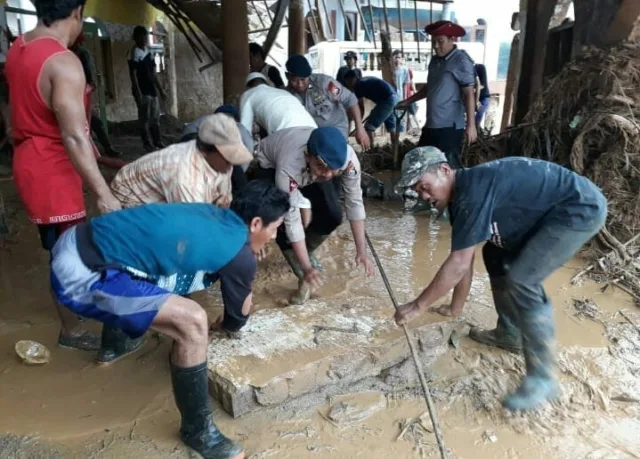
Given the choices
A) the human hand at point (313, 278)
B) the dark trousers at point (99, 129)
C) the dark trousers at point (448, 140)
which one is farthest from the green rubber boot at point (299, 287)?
the dark trousers at point (99, 129)

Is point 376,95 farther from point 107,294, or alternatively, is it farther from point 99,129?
point 107,294

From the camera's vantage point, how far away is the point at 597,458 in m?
2.40

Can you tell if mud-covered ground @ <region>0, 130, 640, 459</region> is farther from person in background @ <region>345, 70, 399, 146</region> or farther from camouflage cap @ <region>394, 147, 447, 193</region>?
person in background @ <region>345, 70, 399, 146</region>

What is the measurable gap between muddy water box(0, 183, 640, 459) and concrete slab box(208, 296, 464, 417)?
0.11 meters

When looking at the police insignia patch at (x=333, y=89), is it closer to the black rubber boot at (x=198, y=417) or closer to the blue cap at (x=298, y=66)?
the blue cap at (x=298, y=66)

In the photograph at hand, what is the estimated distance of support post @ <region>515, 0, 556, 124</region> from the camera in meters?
6.52

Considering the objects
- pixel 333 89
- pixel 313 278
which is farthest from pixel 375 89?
pixel 313 278

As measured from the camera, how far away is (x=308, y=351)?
2.82 meters

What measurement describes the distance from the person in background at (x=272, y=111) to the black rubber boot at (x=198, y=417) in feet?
6.04

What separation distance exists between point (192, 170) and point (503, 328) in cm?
193

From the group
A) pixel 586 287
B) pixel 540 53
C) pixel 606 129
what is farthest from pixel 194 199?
pixel 540 53

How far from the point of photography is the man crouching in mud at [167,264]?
2.08m

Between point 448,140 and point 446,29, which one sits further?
point 448,140

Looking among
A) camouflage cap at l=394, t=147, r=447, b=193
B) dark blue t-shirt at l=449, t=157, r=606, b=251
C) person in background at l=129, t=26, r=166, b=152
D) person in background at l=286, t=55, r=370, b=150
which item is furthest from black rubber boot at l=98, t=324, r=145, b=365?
person in background at l=129, t=26, r=166, b=152
